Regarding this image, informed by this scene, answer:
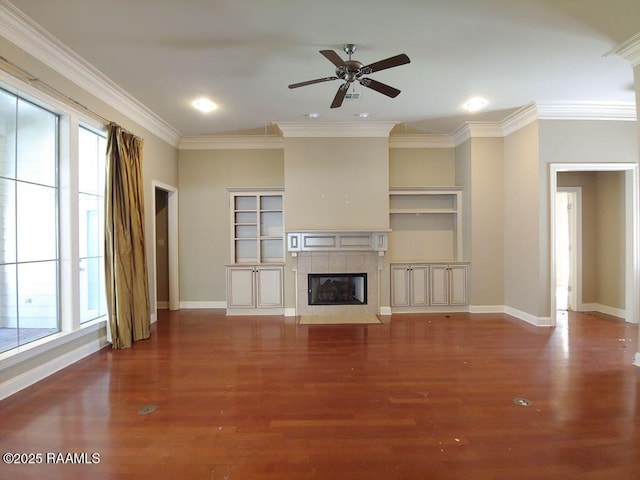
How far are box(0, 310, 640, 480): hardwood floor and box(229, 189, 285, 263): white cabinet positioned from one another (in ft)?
6.72

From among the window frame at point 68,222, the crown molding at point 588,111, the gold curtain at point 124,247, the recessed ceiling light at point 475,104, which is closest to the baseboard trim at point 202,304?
the gold curtain at point 124,247

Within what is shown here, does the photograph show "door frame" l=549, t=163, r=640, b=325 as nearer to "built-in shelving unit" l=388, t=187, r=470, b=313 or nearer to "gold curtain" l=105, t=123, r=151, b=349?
"built-in shelving unit" l=388, t=187, r=470, b=313

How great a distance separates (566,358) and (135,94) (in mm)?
5750

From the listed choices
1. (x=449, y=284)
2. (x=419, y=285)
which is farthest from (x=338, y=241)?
(x=449, y=284)

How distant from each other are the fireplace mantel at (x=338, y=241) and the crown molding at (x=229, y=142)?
1.86m

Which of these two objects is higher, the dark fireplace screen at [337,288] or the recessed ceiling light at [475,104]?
the recessed ceiling light at [475,104]

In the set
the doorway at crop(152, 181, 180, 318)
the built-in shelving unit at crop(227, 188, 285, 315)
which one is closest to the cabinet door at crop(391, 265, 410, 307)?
the built-in shelving unit at crop(227, 188, 285, 315)

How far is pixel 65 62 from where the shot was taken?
3.06 m

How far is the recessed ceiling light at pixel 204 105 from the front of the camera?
4099mm

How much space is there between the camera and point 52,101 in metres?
2.98

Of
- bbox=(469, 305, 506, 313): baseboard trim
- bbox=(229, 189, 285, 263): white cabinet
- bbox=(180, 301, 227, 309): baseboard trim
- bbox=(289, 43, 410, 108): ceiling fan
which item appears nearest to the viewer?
bbox=(289, 43, 410, 108): ceiling fan

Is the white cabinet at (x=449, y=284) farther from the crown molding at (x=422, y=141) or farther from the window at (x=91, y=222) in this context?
the window at (x=91, y=222)

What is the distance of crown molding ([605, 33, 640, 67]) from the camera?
9.24 ft

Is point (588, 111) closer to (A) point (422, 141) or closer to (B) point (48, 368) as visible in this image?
(A) point (422, 141)
